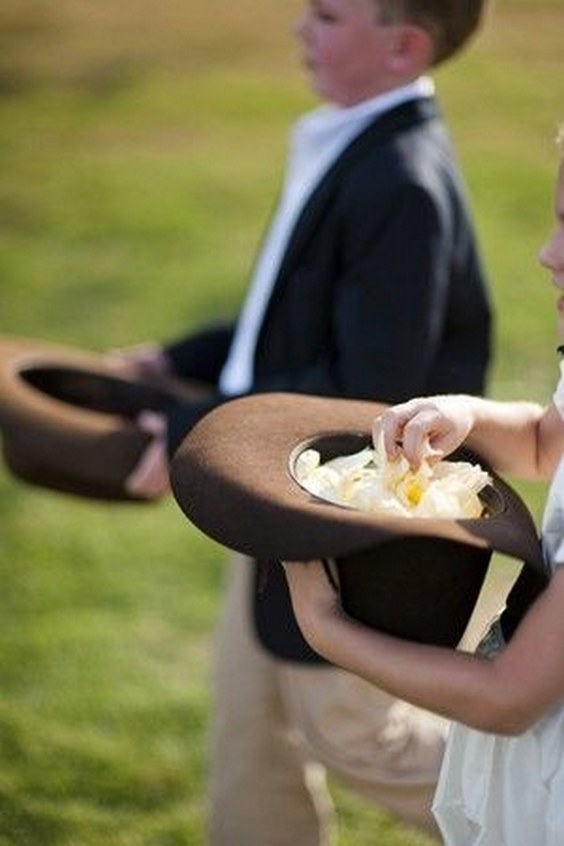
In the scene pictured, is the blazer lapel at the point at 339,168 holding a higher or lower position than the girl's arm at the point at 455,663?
lower

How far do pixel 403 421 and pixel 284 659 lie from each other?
119 cm

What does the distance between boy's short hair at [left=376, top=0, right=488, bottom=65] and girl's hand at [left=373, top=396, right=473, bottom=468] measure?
49.8 inches

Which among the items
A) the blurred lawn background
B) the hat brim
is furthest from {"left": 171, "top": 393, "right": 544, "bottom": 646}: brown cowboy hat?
the blurred lawn background

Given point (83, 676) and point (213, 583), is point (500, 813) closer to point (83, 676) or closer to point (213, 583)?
point (83, 676)

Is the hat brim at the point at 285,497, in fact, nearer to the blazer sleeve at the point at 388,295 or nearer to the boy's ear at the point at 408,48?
the blazer sleeve at the point at 388,295

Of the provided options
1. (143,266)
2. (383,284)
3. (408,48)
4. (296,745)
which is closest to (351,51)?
(408,48)

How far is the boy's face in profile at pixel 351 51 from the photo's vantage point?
3.77 m

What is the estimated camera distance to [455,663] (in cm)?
242

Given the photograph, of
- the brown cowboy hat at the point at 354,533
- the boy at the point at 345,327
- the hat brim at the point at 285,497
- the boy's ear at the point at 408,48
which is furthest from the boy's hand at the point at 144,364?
the brown cowboy hat at the point at 354,533

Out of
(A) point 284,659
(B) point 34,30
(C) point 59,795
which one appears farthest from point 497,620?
(B) point 34,30

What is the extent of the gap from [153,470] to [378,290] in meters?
0.56

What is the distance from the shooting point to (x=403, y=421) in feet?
8.55

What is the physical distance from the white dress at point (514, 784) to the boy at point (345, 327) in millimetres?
870

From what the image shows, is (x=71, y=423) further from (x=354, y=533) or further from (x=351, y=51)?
(x=354, y=533)
